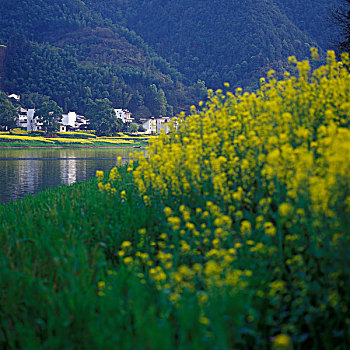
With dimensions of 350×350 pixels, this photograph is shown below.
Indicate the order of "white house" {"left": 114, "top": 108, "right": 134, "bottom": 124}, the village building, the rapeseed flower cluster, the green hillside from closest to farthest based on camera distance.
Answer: the rapeseed flower cluster → the village building → "white house" {"left": 114, "top": 108, "right": 134, "bottom": 124} → the green hillside

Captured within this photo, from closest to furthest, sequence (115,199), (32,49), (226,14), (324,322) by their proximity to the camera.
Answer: (324,322) → (115,199) → (32,49) → (226,14)

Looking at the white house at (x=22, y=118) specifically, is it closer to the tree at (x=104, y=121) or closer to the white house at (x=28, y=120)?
the white house at (x=28, y=120)

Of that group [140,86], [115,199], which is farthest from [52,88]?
[115,199]

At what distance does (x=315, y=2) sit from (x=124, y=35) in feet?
262

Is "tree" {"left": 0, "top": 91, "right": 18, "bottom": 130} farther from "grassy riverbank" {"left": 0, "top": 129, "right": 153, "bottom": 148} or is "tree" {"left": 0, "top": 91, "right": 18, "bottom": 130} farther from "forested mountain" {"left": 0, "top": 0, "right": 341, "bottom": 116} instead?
"forested mountain" {"left": 0, "top": 0, "right": 341, "bottom": 116}

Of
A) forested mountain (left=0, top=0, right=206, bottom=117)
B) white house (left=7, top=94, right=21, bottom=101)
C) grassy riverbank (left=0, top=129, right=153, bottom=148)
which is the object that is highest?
forested mountain (left=0, top=0, right=206, bottom=117)

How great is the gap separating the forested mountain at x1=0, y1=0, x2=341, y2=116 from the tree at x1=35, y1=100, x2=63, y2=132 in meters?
17.6

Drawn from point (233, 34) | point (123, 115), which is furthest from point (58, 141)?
point (233, 34)

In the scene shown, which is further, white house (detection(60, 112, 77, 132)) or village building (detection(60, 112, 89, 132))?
white house (detection(60, 112, 77, 132))

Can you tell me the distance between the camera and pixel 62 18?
160125mm

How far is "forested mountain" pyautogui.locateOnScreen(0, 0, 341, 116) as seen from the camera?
10494cm

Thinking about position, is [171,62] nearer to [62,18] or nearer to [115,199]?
[62,18]

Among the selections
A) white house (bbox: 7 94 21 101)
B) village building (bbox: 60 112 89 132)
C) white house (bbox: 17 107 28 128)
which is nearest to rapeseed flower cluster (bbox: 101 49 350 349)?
village building (bbox: 60 112 89 132)

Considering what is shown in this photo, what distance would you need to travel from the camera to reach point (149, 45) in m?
167
